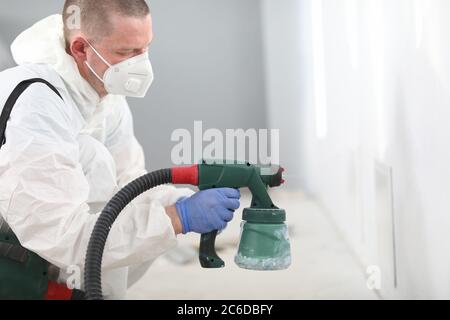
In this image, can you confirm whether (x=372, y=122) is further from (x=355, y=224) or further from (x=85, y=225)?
(x=85, y=225)

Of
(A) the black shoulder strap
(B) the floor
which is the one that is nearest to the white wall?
(B) the floor

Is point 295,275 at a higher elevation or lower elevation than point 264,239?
lower

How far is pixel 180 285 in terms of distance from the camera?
4.52 ft

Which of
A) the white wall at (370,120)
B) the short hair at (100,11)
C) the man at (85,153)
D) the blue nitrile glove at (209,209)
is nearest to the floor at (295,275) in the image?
the white wall at (370,120)

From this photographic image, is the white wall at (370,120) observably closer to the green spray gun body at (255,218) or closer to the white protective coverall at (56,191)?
the green spray gun body at (255,218)

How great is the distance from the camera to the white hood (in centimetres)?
108

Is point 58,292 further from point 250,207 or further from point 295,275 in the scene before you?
point 295,275

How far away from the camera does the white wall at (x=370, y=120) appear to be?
1.01 meters

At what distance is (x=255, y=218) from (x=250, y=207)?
24 millimetres

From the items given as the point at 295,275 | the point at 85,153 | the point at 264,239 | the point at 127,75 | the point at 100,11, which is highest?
the point at 100,11

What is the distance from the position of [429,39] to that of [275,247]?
437 millimetres

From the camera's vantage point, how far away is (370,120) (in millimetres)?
1296

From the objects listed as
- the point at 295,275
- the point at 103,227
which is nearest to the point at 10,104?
the point at 103,227

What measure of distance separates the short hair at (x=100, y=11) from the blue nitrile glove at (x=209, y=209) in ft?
1.25
